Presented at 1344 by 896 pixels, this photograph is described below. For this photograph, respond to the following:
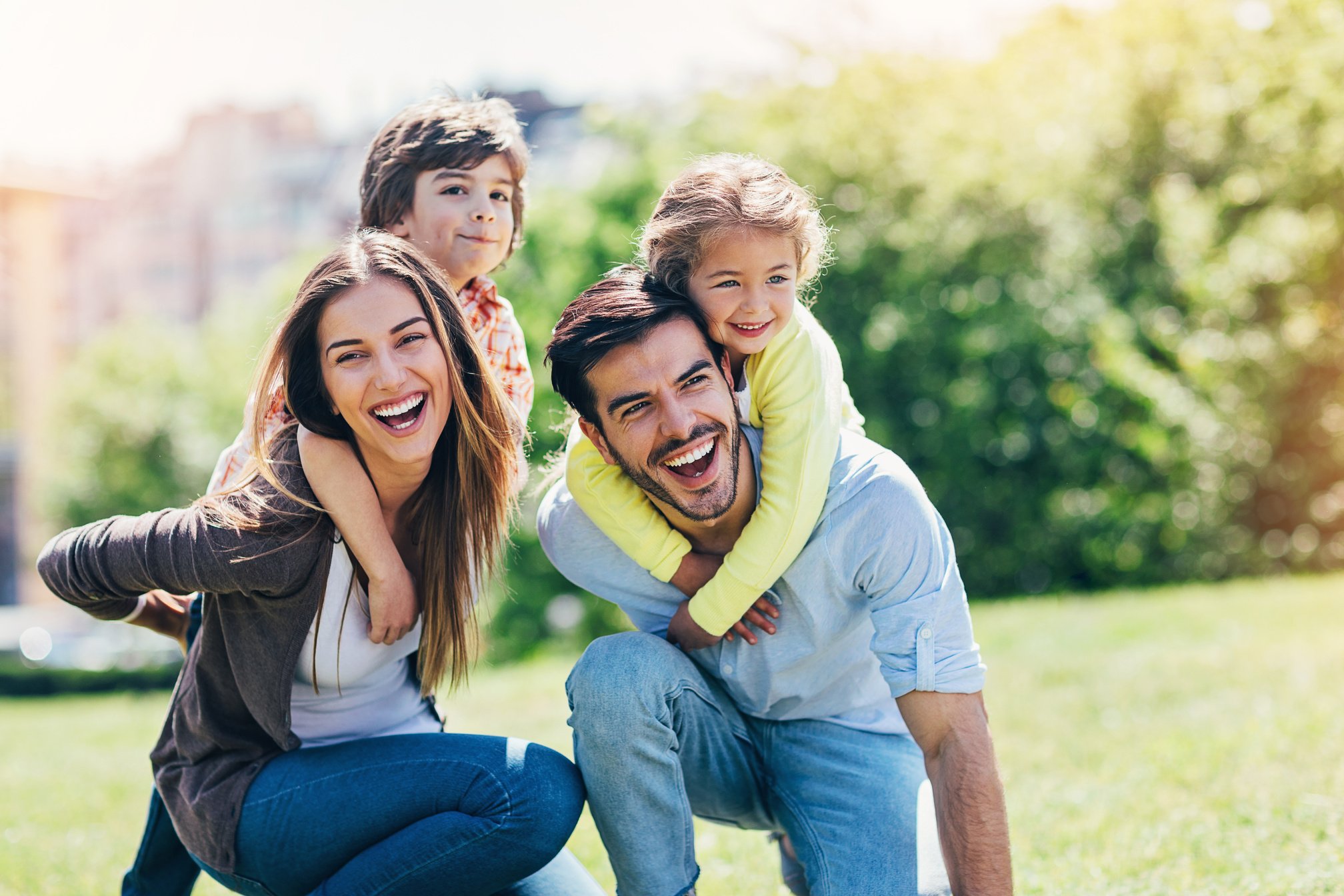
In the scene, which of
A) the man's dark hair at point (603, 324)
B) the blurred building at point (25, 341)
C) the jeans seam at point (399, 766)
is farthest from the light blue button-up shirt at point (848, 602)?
the blurred building at point (25, 341)

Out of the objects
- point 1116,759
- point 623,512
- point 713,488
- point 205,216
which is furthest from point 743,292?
point 205,216

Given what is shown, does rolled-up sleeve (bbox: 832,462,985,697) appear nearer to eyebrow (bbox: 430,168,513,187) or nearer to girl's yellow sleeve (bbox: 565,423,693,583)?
girl's yellow sleeve (bbox: 565,423,693,583)

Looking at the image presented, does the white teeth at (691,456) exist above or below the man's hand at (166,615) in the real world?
above

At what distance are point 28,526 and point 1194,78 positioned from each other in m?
32.8

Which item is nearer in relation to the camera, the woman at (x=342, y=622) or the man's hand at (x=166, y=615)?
the woman at (x=342, y=622)

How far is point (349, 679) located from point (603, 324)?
1024 mm

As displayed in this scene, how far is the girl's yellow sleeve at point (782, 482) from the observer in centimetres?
264

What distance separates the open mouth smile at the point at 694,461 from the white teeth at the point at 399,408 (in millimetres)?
596

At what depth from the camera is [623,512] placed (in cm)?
281

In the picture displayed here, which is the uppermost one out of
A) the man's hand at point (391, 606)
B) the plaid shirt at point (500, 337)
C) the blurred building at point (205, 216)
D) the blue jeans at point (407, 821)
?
the blurred building at point (205, 216)

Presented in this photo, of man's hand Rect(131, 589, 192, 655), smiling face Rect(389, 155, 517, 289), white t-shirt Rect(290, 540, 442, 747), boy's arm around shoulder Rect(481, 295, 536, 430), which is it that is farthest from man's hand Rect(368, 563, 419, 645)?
smiling face Rect(389, 155, 517, 289)

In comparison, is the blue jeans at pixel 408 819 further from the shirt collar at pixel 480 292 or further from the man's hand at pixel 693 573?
the shirt collar at pixel 480 292

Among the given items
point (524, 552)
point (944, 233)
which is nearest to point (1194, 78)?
point (944, 233)

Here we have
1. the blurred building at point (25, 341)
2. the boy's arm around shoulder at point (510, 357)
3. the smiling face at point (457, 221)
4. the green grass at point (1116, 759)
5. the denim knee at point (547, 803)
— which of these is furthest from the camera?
the blurred building at point (25, 341)
